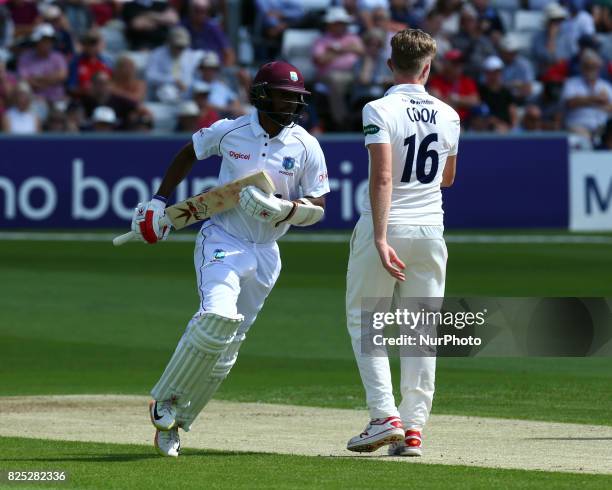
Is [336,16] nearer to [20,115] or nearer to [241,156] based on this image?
[20,115]

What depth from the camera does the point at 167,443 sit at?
7891 millimetres

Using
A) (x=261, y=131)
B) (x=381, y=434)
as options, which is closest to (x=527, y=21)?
(x=261, y=131)

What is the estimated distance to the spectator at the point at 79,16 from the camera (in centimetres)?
2542

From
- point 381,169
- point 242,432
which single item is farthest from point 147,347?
point 381,169

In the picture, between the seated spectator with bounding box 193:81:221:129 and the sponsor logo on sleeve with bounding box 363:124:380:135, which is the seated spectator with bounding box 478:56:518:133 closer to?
the seated spectator with bounding box 193:81:221:129

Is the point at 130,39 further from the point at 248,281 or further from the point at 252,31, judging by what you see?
the point at 248,281

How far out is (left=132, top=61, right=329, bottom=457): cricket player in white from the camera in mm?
7820

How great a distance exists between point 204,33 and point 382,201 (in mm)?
17891

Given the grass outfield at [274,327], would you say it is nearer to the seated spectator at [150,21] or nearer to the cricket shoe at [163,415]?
the cricket shoe at [163,415]

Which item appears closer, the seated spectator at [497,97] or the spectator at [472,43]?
the seated spectator at [497,97]

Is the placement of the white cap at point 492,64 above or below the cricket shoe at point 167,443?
below

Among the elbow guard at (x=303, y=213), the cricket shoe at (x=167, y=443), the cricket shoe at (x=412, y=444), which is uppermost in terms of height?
the elbow guard at (x=303, y=213)

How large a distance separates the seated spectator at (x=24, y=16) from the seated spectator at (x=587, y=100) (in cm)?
859

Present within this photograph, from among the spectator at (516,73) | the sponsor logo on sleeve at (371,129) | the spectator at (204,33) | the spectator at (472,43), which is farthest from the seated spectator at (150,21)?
the sponsor logo on sleeve at (371,129)
